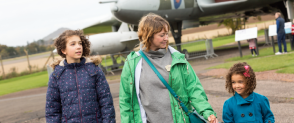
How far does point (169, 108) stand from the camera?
89.6 inches

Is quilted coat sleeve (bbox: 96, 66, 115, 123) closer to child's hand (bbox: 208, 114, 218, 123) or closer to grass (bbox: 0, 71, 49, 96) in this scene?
child's hand (bbox: 208, 114, 218, 123)

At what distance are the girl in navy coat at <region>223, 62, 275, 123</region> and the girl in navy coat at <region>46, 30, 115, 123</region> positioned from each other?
116cm

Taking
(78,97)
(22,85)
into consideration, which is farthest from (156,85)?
(22,85)

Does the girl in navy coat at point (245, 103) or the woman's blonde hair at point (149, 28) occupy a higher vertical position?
the woman's blonde hair at point (149, 28)

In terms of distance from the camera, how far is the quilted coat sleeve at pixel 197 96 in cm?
218

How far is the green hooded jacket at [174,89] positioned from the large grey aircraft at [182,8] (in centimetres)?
998

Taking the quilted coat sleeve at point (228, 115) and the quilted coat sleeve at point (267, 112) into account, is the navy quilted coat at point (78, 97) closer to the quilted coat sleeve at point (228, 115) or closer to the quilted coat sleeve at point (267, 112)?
the quilted coat sleeve at point (228, 115)

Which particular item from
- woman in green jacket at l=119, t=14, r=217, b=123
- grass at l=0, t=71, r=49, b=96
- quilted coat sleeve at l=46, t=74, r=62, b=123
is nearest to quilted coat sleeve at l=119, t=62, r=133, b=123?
woman in green jacket at l=119, t=14, r=217, b=123

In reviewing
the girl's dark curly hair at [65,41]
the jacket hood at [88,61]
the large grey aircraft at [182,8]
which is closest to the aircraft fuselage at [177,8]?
the large grey aircraft at [182,8]

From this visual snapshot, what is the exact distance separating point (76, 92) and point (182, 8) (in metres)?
11.2

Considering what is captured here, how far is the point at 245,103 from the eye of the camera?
96.1 inches

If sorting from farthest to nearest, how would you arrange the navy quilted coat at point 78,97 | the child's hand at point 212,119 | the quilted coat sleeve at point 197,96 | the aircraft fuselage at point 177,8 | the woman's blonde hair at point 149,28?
1. the aircraft fuselage at point 177,8
2. the navy quilted coat at point 78,97
3. the woman's blonde hair at point 149,28
4. the quilted coat sleeve at point 197,96
5. the child's hand at point 212,119

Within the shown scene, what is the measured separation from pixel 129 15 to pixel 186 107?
10551mm

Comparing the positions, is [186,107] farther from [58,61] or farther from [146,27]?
[58,61]
